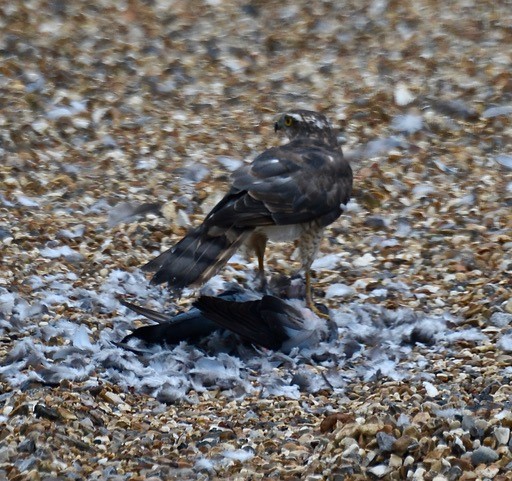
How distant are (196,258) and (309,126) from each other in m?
1.43

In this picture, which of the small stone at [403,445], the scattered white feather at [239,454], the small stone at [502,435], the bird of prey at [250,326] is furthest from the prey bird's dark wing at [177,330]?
the small stone at [502,435]

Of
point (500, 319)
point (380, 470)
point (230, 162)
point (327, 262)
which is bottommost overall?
point (230, 162)

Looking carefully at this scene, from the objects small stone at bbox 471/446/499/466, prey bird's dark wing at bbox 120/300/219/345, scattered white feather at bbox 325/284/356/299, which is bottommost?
scattered white feather at bbox 325/284/356/299

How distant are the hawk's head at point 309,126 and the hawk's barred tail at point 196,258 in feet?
3.61

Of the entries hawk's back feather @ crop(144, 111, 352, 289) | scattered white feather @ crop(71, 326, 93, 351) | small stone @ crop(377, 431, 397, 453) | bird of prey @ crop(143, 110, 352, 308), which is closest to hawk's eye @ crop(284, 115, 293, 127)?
bird of prey @ crop(143, 110, 352, 308)

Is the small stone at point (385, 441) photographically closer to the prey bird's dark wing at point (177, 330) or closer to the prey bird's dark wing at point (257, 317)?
the prey bird's dark wing at point (257, 317)

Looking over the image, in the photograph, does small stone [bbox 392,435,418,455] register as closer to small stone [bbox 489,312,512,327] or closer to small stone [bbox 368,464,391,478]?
small stone [bbox 368,464,391,478]

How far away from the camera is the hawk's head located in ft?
21.4

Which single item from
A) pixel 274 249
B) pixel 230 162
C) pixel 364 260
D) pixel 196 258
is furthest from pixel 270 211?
pixel 230 162

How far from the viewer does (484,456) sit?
149 inches

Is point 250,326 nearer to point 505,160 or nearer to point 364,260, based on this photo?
point 364,260

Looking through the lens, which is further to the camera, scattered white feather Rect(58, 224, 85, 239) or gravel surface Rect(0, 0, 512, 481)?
scattered white feather Rect(58, 224, 85, 239)

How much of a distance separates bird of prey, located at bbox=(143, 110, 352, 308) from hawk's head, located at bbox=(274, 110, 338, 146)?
3cm

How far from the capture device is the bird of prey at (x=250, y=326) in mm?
5289
